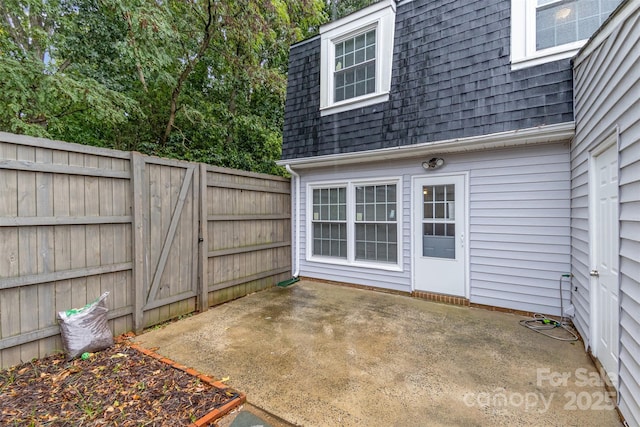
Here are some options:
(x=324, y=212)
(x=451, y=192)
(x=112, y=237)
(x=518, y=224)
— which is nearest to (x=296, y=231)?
(x=324, y=212)

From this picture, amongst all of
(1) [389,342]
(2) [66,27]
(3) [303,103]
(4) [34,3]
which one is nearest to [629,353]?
(1) [389,342]

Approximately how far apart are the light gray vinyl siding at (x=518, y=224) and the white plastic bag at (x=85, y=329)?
457 cm

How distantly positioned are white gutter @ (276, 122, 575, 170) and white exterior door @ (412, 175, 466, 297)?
46cm

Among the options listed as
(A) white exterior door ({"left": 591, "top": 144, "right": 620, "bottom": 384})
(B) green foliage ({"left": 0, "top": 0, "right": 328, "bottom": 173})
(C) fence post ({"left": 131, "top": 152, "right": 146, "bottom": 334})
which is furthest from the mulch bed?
(B) green foliage ({"left": 0, "top": 0, "right": 328, "bottom": 173})

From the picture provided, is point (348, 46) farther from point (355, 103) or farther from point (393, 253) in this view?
point (393, 253)

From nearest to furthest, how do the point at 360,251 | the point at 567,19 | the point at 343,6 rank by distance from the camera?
the point at 567,19, the point at 360,251, the point at 343,6

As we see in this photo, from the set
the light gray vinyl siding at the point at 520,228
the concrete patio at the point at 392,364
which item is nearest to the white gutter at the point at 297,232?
the concrete patio at the point at 392,364

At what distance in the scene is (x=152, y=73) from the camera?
6789mm

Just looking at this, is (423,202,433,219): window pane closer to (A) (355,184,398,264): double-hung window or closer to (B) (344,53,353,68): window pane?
(A) (355,184,398,264): double-hung window

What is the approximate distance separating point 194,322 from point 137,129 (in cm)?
653

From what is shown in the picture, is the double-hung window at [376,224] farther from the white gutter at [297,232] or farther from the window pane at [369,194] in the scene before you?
the white gutter at [297,232]

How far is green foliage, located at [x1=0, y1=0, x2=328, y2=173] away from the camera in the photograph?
4.91 metres

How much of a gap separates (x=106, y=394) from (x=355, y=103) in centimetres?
495

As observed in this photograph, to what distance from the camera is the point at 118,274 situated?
10.5ft
